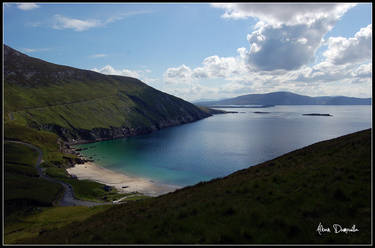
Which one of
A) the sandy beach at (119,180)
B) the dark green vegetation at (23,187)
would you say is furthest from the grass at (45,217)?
the sandy beach at (119,180)

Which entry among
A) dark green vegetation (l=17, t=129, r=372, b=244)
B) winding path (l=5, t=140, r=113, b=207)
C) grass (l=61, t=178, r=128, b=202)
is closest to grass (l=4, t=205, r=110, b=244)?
winding path (l=5, t=140, r=113, b=207)

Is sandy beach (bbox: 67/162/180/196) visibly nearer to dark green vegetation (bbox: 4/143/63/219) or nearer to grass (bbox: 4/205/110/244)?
dark green vegetation (bbox: 4/143/63/219)

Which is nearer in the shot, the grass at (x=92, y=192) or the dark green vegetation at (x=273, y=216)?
the dark green vegetation at (x=273, y=216)

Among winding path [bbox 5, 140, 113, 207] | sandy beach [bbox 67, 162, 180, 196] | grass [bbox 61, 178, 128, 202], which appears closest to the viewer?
winding path [bbox 5, 140, 113, 207]

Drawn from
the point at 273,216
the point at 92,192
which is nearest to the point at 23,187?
the point at 92,192

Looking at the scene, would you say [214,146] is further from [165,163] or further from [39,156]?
[39,156]

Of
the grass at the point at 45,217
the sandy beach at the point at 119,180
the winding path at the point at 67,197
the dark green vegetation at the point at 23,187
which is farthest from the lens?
the sandy beach at the point at 119,180

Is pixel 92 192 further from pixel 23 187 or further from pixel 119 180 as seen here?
pixel 23 187

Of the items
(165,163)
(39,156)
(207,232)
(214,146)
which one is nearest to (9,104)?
(39,156)

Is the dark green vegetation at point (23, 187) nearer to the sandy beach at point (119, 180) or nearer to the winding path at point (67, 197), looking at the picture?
the winding path at point (67, 197)
